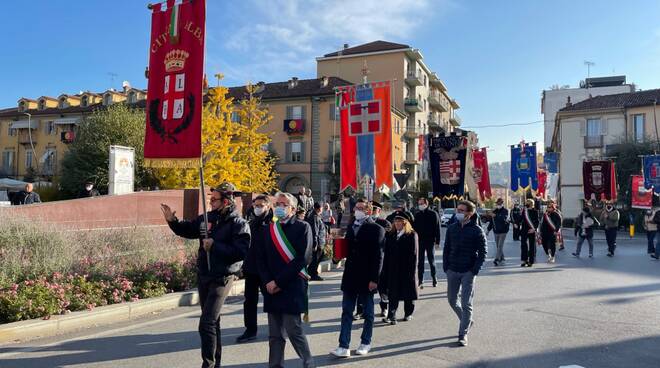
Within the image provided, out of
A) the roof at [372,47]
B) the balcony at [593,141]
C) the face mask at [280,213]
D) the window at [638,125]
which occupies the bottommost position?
the face mask at [280,213]

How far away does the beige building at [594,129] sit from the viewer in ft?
150

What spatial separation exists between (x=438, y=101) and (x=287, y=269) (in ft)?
212

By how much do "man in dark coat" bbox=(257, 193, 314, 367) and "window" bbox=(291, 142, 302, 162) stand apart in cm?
4430

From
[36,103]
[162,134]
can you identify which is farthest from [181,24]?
[36,103]

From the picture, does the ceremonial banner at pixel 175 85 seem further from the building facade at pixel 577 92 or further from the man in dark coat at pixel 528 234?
the building facade at pixel 577 92

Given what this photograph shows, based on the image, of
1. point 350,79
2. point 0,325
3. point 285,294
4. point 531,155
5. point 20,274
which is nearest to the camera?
point 285,294

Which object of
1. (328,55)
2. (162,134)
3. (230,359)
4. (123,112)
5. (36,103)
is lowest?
(230,359)

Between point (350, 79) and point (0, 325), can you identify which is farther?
point (350, 79)

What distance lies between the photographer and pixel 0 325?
6.27m

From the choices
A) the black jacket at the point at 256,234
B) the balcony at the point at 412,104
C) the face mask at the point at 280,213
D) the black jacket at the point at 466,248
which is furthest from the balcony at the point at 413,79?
the face mask at the point at 280,213

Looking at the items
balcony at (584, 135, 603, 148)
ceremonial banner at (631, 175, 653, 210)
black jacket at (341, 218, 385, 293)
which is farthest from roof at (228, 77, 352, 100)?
black jacket at (341, 218, 385, 293)

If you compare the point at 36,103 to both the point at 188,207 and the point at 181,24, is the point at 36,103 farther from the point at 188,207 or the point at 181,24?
the point at 181,24

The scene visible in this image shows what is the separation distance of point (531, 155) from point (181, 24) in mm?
28114

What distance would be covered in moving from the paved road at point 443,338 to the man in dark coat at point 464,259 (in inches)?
16.2
